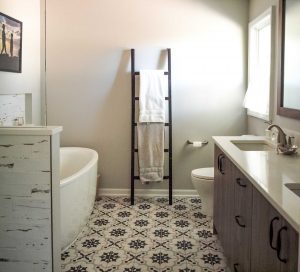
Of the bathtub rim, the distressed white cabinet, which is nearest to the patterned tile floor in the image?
the distressed white cabinet

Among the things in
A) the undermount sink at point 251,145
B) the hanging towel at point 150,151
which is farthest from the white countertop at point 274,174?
the hanging towel at point 150,151

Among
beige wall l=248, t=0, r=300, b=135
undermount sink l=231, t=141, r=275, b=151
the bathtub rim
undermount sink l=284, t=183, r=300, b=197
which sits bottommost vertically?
the bathtub rim

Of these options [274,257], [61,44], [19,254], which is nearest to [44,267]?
[19,254]

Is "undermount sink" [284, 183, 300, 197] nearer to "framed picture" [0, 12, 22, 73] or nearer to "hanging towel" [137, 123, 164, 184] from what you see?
"hanging towel" [137, 123, 164, 184]

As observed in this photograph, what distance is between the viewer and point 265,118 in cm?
329

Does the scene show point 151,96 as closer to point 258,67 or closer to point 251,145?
point 258,67

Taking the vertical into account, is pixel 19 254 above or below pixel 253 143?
below

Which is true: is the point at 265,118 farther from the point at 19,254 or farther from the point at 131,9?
the point at 19,254

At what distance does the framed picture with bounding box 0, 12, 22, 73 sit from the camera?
3017 mm

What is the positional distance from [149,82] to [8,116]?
1.49 m

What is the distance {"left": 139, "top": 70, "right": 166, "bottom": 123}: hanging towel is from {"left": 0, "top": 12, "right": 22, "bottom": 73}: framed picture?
126 cm

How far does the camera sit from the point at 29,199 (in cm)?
209

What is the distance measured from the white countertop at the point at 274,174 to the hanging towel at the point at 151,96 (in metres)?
1.33

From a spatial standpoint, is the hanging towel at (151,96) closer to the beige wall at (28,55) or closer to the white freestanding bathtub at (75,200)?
the white freestanding bathtub at (75,200)
